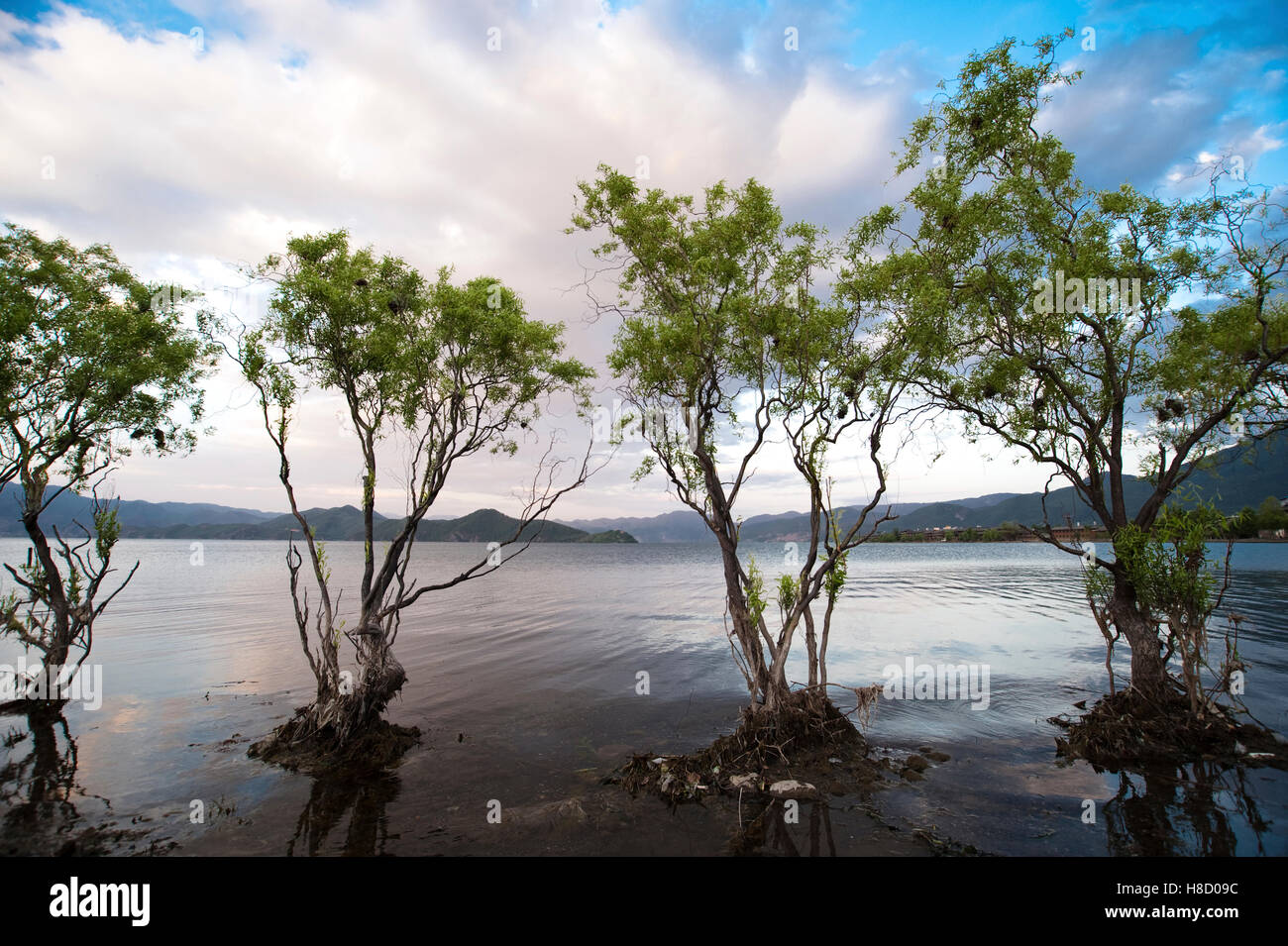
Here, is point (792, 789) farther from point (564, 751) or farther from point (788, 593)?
point (564, 751)

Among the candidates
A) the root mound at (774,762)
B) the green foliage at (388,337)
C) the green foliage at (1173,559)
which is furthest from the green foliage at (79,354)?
the green foliage at (1173,559)

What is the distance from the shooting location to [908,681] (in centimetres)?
2194

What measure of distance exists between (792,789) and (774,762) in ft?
4.56

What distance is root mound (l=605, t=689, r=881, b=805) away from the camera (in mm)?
11836

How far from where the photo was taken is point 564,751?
49.8ft

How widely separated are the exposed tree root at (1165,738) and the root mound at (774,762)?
5.51 m

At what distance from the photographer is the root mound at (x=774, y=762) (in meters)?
11.8

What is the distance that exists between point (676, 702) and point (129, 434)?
1950 centimetres

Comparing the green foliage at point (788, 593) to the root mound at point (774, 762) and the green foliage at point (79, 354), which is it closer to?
the root mound at point (774, 762)

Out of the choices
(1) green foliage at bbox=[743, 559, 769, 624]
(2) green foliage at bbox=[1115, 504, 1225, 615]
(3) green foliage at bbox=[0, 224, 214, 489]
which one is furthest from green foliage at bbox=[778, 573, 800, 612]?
(3) green foliage at bbox=[0, 224, 214, 489]

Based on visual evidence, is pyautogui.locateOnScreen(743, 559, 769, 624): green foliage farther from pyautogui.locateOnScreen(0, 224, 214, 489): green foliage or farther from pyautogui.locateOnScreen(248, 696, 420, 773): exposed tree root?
pyautogui.locateOnScreen(0, 224, 214, 489): green foliage

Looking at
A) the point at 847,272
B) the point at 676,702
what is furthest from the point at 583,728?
the point at 847,272

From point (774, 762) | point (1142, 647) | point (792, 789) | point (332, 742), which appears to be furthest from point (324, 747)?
point (1142, 647)

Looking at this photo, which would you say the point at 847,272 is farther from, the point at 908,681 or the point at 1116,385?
the point at 908,681
